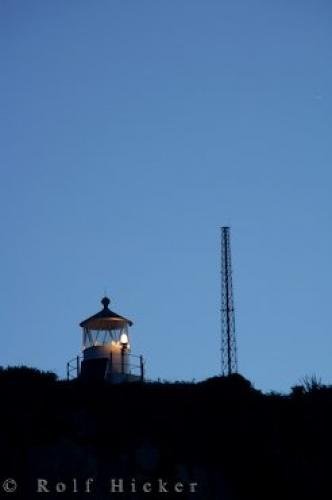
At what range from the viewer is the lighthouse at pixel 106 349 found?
39.5 m

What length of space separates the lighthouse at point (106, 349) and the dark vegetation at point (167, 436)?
285 cm

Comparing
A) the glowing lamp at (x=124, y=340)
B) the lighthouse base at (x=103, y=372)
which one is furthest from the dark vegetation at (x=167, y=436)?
the glowing lamp at (x=124, y=340)

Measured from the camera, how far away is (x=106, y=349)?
4003 cm

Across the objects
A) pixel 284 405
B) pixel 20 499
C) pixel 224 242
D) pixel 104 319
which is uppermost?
pixel 224 242

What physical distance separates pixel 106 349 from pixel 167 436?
6.39 meters

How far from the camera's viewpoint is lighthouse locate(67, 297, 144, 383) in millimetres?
39516

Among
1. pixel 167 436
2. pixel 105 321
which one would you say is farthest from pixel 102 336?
pixel 167 436

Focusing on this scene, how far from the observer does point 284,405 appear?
36938 mm

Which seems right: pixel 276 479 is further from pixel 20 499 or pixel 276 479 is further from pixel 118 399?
pixel 20 499

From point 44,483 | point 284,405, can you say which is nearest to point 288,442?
point 284,405

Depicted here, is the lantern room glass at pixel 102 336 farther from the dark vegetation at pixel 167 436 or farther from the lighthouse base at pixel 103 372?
the dark vegetation at pixel 167 436

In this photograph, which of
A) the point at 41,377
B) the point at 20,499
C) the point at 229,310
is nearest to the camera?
the point at 20,499

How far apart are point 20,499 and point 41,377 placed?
18.2 feet

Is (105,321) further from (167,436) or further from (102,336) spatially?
(167,436)
